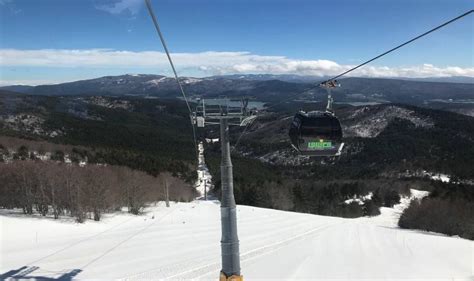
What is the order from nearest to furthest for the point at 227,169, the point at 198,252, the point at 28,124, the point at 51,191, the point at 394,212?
1. the point at 227,169
2. the point at 198,252
3. the point at 51,191
4. the point at 394,212
5. the point at 28,124

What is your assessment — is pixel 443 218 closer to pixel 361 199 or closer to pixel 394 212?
pixel 394 212

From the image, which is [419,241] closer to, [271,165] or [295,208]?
[295,208]

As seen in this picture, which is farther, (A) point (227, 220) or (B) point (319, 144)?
(B) point (319, 144)

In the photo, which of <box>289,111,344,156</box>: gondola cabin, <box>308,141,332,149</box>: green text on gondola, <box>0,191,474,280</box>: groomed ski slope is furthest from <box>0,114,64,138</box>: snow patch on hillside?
<box>308,141,332,149</box>: green text on gondola

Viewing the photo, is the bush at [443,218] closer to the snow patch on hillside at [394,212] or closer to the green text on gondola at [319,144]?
the snow patch on hillside at [394,212]

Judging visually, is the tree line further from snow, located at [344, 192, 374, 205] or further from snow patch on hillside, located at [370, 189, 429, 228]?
snow, located at [344, 192, 374, 205]

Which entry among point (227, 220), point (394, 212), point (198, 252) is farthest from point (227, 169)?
point (394, 212)

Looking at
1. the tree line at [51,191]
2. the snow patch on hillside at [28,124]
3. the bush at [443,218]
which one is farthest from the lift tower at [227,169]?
the snow patch on hillside at [28,124]
